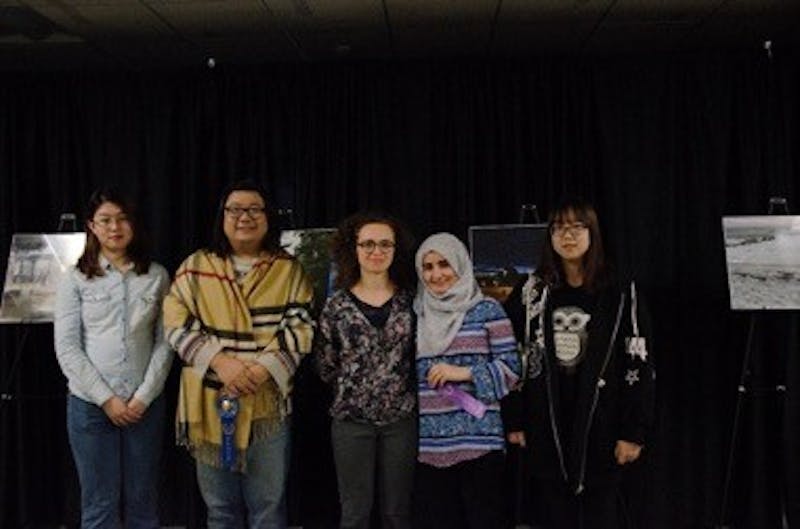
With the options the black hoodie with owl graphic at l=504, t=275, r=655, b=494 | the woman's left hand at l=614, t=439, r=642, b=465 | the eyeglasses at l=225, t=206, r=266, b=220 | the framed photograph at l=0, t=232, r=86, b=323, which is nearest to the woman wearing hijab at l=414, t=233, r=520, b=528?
the black hoodie with owl graphic at l=504, t=275, r=655, b=494

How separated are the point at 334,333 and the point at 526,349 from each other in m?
0.62

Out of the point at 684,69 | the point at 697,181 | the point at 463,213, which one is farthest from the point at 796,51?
the point at 463,213

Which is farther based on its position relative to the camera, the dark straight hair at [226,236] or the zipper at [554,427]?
the dark straight hair at [226,236]

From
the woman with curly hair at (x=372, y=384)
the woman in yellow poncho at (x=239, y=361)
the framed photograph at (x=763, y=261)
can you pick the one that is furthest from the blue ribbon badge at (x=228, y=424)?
the framed photograph at (x=763, y=261)

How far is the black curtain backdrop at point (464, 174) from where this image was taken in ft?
11.9

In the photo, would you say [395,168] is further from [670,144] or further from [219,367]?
[219,367]

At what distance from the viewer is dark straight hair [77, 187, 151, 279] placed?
2.75 meters

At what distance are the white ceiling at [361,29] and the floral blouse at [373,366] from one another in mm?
1333

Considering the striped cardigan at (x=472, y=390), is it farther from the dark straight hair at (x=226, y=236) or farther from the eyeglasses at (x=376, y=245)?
the dark straight hair at (x=226, y=236)

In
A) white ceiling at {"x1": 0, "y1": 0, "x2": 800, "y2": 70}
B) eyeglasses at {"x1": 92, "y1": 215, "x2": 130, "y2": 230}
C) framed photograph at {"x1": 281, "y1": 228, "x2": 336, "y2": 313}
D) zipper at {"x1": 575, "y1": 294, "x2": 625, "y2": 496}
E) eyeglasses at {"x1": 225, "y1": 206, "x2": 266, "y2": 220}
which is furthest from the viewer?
framed photograph at {"x1": 281, "y1": 228, "x2": 336, "y2": 313}

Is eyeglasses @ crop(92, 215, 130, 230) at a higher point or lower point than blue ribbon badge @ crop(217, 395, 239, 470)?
higher

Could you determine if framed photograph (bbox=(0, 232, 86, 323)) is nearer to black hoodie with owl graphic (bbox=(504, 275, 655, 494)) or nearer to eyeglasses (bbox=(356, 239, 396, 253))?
eyeglasses (bbox=(356, 239, 396, 253))

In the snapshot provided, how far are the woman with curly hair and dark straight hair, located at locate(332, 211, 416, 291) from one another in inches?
2.0

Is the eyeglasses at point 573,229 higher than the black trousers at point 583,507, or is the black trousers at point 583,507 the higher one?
the eyeglasses at point 573,229
